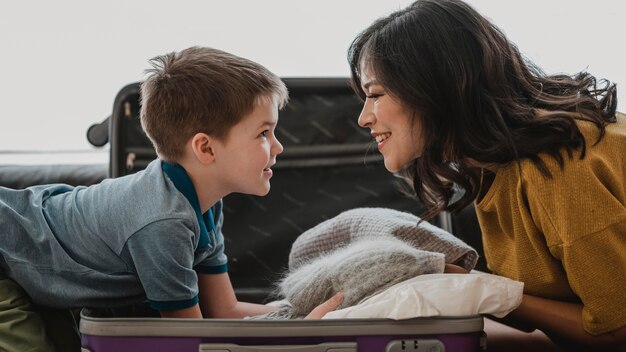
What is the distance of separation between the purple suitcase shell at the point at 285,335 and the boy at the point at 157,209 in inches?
4.1

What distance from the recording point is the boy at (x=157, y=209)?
111 centimetres

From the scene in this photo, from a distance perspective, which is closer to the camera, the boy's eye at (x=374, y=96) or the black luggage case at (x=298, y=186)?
the boy's eye at (x=374, y=96)

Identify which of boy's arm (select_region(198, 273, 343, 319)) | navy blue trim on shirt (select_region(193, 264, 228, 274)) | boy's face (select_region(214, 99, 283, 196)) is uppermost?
boy's face (select_region(214, 99, 283, 196))

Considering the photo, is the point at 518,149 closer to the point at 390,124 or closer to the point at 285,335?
the point at 390,124

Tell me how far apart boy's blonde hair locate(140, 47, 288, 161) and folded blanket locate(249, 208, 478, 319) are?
10.2 inches

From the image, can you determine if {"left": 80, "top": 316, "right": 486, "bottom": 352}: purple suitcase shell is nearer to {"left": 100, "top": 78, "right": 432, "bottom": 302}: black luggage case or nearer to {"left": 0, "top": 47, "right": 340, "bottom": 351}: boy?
{"left": 0, "top": 47, "right": 340, "bottom": 351}: boy

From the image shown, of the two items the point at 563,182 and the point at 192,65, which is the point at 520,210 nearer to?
the point at 563,182

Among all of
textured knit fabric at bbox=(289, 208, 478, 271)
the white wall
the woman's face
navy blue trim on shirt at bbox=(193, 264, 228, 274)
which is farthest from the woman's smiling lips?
the white wall

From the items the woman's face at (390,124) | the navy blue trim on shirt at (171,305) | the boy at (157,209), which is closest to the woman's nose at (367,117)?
the woman's face at (390,124)

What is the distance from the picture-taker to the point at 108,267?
116 cm

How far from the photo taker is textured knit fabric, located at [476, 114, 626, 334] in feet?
3.49

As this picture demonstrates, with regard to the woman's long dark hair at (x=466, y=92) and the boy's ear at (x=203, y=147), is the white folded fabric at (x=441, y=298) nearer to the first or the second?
the woman's long dark hair at (x=466, y=92)

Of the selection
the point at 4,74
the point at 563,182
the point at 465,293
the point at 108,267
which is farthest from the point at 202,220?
the point at 4,74

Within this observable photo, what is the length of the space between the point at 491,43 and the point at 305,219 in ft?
2.05
